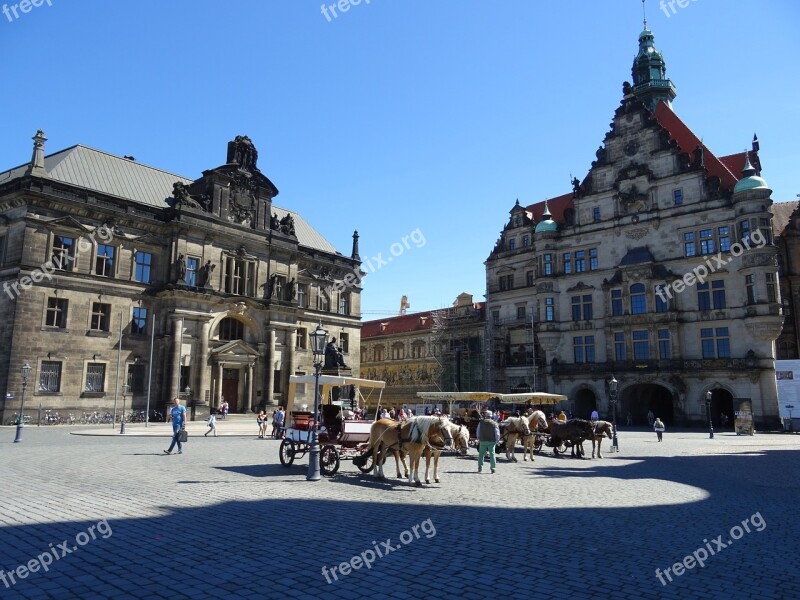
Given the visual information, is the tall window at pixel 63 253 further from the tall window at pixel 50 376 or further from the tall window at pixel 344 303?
the tall window at pixel 344 303

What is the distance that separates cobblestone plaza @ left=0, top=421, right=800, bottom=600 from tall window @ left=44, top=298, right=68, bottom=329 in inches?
962

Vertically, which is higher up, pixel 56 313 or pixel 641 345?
pixel 56 313

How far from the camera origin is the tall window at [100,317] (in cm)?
3900

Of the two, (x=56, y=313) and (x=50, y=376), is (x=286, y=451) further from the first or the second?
(x=56, y=313)

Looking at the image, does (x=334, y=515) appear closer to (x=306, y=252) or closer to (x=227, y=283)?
(x=227, y=283)

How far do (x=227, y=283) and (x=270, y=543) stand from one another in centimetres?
4122

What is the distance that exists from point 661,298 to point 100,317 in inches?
1785

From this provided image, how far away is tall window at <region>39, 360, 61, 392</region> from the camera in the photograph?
35.6 meters

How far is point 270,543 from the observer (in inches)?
314

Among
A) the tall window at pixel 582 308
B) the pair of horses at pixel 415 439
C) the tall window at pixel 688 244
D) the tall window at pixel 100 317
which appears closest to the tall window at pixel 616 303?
the tall window at pixel 582 308

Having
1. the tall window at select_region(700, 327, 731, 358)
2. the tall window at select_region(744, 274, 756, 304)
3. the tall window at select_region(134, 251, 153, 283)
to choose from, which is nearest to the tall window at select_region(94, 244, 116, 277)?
the tall window at select_region(134, 251, 153, 283)

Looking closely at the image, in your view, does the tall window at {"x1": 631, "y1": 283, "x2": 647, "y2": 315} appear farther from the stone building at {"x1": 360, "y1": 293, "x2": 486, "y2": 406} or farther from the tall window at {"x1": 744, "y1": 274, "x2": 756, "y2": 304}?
the stone building at {"x1": 360, "y1": 293, "x2": 486, "y2": 406}

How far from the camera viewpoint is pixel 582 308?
53.5 m
